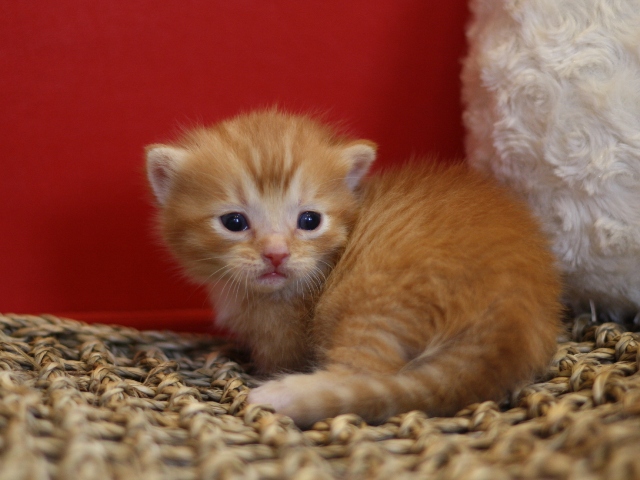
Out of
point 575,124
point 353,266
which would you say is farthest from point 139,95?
point 575,124

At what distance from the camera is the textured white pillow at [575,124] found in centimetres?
162

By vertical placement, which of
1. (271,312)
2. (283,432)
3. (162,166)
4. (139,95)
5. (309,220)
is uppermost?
(139,95)

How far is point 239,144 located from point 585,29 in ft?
3.38

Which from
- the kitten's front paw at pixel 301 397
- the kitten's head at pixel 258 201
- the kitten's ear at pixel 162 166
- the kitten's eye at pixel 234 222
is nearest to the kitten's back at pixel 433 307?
the kitten's front paw at pixel 301 397

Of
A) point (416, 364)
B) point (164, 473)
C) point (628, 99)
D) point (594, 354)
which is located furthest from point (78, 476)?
point (628, 99)

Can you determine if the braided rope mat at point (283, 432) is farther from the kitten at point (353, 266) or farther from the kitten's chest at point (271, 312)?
the kitten's chest at point (271, 312)

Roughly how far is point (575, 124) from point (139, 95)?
1.53 m

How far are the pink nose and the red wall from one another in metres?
0.72

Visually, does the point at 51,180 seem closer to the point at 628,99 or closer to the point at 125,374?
the point at 125,374

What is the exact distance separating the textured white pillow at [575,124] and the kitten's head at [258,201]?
462 mm

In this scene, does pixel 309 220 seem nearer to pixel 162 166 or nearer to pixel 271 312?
pixel 271 312

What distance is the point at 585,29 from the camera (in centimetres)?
165

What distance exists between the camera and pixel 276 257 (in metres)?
1.60

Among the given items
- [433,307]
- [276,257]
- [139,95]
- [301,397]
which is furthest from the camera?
[139,95]
